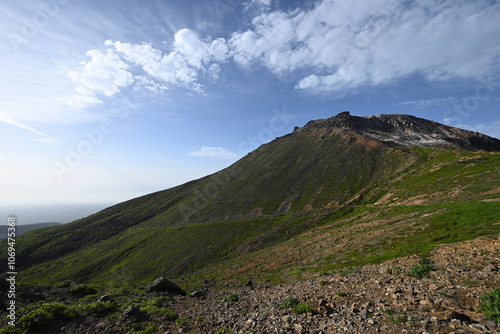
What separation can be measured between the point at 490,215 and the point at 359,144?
81.7 metres

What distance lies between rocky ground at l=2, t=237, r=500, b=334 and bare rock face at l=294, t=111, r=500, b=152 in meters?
107

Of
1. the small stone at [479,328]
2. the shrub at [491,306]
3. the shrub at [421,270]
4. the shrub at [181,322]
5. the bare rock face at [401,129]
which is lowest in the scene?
the shrub at [181,322]

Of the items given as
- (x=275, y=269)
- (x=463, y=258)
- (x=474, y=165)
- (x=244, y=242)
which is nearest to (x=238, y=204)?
(x=244, y=242)

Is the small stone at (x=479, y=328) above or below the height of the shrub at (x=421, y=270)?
above

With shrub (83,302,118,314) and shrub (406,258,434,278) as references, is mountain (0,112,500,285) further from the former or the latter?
shrub (83,302,118,314)

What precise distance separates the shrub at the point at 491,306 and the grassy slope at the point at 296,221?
13.7m

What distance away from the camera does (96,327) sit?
14.3 meters

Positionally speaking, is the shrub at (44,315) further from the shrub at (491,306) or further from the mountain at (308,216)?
the shrub at (491,306)

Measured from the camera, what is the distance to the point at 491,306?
842 centimetres

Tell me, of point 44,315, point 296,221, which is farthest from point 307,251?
point 44,315

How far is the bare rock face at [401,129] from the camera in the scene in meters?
115

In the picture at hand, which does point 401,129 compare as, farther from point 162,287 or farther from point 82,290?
point 82,290

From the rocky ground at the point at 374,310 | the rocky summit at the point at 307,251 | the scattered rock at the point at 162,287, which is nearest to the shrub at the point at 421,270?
the rocky summit at the point at 307,251

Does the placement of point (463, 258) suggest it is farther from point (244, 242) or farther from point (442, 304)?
point (244, 242)
